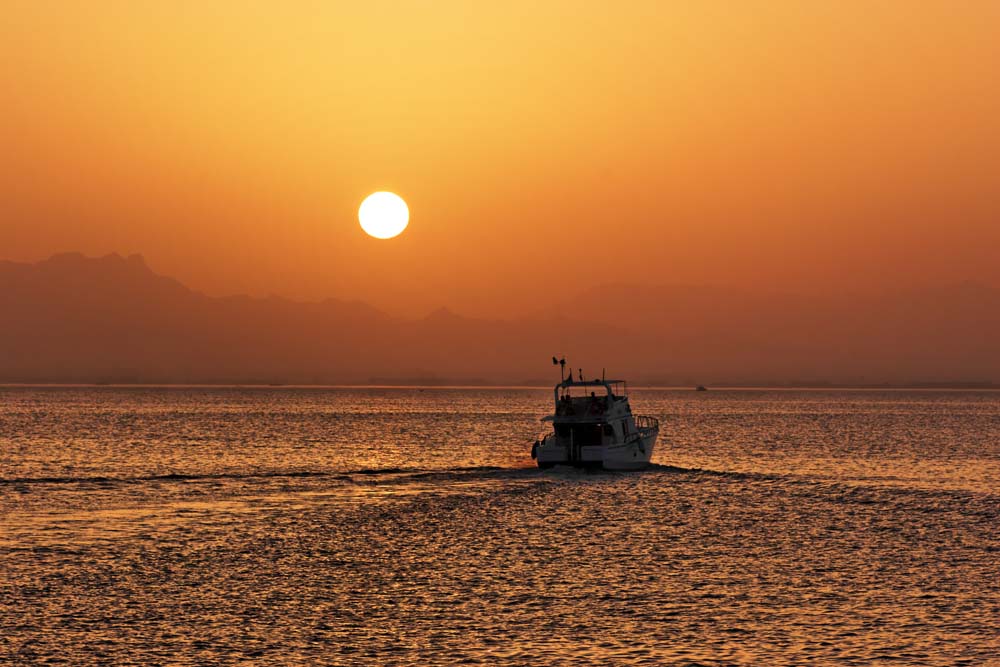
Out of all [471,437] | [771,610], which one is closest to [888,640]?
[771,610]

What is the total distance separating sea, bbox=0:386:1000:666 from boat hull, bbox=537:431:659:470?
152cm

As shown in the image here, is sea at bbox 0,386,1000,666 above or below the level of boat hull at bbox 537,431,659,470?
below

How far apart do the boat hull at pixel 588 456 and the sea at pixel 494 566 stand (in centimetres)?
152

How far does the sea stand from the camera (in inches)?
1283

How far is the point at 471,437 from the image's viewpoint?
538ft

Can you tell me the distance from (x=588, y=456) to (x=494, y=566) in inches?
1609

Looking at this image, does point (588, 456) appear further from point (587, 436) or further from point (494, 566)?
point (494, 566)

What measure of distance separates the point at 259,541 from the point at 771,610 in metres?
25.4

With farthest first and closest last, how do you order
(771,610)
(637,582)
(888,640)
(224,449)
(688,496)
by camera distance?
(224,449), (688,496), (637,582), (771,610), (888,640)

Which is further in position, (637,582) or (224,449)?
(224,449)

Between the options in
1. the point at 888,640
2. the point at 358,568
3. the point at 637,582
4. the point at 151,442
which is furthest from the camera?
the point at 151,442

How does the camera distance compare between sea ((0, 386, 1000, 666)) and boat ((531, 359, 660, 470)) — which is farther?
boat ((531, 359, 660, 470))

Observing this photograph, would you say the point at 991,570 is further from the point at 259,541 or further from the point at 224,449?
the point at 224,449

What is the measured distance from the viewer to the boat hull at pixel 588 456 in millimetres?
86625
